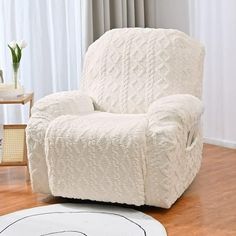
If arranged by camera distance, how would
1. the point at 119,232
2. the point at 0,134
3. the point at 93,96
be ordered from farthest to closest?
1. the point at 0,134
2. the point at 93,96
3. the point at 119,232

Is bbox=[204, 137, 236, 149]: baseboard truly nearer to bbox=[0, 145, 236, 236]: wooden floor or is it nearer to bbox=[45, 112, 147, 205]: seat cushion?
bbox=[0, 145, 236, 236]: wooden floor

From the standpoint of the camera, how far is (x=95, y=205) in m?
2.90

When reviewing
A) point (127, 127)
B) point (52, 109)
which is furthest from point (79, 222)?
point (52, 109)

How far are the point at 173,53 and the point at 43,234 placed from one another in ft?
4.46

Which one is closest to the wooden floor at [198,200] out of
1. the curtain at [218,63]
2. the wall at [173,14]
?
the curtain at [218,63]

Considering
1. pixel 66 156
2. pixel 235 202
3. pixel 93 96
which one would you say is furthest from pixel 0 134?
pixel 235 202

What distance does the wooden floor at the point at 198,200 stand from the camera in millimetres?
2600

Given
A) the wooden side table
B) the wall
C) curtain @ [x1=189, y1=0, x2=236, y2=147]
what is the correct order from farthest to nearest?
the wall
curtain @ [x1=189, y1=0, x2=236, y2=147]
the wooden side table

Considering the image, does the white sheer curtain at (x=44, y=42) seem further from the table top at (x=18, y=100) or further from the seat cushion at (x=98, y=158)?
the seat cushion at (x=98, y=158)

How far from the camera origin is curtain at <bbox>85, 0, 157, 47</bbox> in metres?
4.25

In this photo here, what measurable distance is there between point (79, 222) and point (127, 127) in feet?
1.71

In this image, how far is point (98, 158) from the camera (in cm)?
275

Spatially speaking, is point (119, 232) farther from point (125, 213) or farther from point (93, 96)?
point (93, 96)

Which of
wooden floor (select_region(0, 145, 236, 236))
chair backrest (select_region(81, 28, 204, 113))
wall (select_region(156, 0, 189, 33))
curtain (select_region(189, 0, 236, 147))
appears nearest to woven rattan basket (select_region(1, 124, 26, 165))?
wooden floor (select_region(0, 145, 236, 236))
